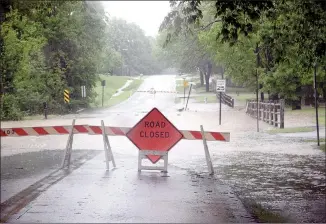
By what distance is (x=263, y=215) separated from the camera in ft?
25.3

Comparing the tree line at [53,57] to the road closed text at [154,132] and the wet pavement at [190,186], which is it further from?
the road closed text at [154,132]

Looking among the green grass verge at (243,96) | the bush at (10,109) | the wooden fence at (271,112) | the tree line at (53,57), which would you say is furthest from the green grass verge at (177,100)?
the green grass verge at (243,96)

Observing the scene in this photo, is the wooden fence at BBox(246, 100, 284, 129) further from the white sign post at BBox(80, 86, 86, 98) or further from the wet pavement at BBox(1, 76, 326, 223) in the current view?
the white sign post at BBox(80, 86, 86, 98)

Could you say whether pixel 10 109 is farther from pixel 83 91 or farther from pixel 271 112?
pixel 271 112

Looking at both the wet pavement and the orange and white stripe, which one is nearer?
the wet pavement

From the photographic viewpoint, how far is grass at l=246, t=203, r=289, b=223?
7.36 metres

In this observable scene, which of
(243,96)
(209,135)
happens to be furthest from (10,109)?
(243,96)

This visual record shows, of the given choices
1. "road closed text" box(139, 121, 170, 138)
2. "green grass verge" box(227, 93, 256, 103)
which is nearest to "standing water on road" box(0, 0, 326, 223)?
"road closed text" box(139, 121, 170, 138)

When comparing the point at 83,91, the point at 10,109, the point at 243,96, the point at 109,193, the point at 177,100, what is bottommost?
the point at 109,193

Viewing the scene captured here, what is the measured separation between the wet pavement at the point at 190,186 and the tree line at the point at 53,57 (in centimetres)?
103

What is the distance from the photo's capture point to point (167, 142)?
39.6 ft

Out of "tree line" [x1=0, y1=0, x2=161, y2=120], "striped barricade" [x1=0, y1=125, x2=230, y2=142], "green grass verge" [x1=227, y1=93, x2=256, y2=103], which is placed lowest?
"green grass verge" [x1=227, y1=93, x2=256, y2=103]

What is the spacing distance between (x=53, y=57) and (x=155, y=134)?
394 inches

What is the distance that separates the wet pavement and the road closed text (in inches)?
31.4
